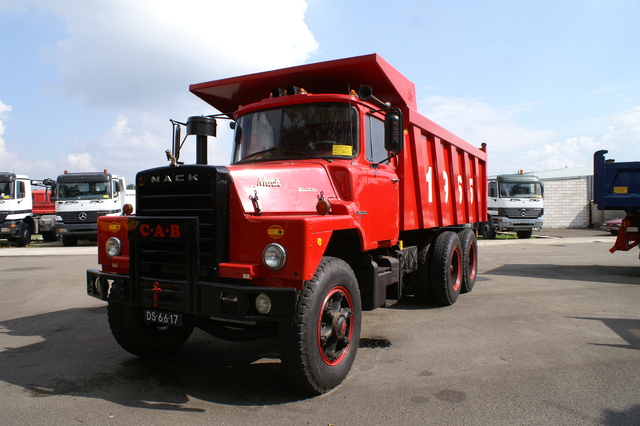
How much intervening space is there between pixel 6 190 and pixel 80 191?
273 centimetres

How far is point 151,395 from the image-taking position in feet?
13.2

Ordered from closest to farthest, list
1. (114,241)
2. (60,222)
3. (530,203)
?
(114,241) < (60,222) < (530,203)

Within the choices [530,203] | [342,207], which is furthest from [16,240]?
[530,203]

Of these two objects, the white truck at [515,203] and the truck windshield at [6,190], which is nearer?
the truck windshield at [6,190]

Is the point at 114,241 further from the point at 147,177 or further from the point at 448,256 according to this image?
→ the point at 448,256

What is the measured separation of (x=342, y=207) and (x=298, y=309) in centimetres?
122

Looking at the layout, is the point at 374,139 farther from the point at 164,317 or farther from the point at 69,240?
the point at 69,240

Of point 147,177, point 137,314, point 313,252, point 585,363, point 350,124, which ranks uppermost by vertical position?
point 350,124

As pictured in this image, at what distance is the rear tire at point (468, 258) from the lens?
28.3ft

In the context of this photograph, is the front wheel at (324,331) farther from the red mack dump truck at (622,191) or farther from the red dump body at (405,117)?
the red mack dump truck at (622,191)

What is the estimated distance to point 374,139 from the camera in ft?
18.4

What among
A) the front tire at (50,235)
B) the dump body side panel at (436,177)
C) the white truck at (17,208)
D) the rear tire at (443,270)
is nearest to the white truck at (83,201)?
the white truck at (17,208)

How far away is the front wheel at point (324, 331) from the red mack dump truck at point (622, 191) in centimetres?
937

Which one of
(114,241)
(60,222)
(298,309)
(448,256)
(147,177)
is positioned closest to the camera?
(298,309)
